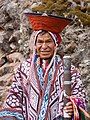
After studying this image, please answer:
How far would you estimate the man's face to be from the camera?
6305mm

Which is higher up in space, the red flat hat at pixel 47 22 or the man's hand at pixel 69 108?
the red flat hat at pixel 47 22

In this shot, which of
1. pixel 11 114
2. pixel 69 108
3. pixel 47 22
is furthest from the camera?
pixel 11 114

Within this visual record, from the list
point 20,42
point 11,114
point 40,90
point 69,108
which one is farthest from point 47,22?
point 20,42

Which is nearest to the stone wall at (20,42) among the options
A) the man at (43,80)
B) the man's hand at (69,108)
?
the man at (43,80)

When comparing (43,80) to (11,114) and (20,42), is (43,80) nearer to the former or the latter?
(11,114)

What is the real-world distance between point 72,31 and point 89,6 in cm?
101

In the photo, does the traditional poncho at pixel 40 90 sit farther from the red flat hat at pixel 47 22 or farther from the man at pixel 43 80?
the red flat hat at pixel 47 22

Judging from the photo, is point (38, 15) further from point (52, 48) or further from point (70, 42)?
point (70, 42)

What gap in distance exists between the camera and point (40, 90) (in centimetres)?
631

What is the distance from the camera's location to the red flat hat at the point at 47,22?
6.27 meters

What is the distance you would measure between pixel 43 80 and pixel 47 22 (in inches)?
23.9

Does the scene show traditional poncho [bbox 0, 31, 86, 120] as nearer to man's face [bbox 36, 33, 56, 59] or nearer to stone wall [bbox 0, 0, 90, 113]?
man's face [bbox 36, 33, 56, 59]

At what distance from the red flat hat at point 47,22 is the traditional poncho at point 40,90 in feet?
0.97

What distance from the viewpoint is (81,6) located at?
37.8ft
